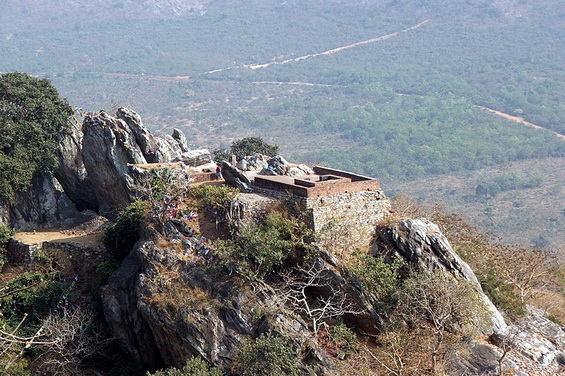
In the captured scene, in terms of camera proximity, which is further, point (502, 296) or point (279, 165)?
point (279, 165)

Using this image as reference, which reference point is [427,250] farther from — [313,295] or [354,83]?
[354,83]

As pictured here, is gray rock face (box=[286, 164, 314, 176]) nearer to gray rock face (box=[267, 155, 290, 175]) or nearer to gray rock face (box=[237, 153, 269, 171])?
gray rock face (box=[267, 155, 290, 175])

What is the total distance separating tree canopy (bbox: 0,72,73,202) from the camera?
3381 cm

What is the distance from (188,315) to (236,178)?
7.43 m

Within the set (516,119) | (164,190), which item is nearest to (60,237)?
(164,190)

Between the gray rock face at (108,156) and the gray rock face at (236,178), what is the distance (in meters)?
7.53

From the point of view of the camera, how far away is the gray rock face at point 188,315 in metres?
21.0

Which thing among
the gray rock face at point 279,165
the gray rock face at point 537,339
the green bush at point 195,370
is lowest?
the gray rock face at point 537,339

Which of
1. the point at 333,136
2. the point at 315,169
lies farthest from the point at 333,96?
the point at 315,169

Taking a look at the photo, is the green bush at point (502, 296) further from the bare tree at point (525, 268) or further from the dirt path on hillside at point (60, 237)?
the dirt path on hillside at point (60, 237)

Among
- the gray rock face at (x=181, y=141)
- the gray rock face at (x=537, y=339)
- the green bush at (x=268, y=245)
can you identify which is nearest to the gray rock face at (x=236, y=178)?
the green bush at (x=268, y=245)

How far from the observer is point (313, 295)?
2311cm

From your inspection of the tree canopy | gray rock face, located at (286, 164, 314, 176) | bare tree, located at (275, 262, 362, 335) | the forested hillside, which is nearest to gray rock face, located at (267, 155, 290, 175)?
gray rock face, located at (286, 164, 314, 176)

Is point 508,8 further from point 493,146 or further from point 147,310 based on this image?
point 147,310
